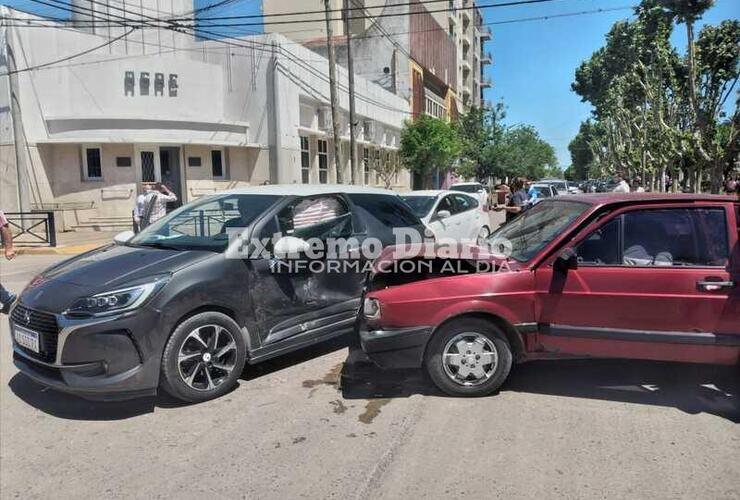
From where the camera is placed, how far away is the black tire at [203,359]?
13.2ft

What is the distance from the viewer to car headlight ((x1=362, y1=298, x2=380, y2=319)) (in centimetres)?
434

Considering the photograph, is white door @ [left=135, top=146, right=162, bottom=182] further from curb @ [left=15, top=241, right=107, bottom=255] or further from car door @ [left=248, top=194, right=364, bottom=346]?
car door @ [left=248, top=194, right=364, bottom=346]

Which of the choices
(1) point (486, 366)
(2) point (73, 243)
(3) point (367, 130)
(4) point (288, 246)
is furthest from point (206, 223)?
(3) point (367, 130)

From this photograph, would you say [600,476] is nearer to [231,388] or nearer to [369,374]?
[369,374]

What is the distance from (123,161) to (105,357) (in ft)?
57.3

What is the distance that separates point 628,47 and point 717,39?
1559cm

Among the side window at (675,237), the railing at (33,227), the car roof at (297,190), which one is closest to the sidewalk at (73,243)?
the railing at (33,227)

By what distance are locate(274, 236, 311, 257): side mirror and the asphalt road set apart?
1.10 meters

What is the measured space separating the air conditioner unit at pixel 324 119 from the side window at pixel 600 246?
919 inches

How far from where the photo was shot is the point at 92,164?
1938 cm

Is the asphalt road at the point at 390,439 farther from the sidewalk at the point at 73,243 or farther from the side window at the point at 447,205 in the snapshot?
the sidewalk at the point at 73,243

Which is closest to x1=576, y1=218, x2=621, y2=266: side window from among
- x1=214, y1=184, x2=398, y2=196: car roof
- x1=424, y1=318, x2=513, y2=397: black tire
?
x1=424, y1=318, x2=513, y2=397: black tire

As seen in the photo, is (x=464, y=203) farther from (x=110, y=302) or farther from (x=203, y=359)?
(x=110, y=302)

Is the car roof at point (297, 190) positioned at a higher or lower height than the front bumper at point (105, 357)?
higher
